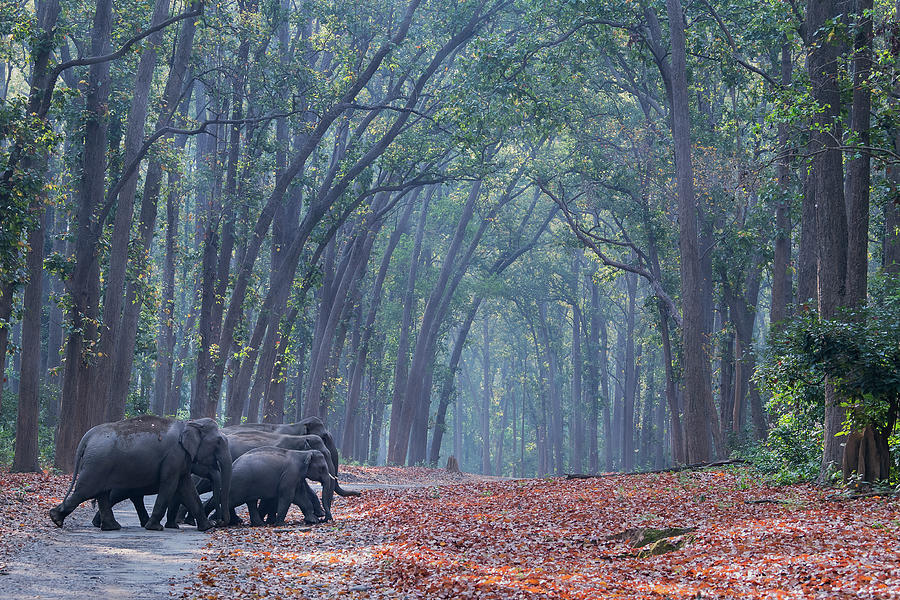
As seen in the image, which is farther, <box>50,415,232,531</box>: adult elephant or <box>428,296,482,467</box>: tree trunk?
<box>428,296,482,467</box>: tree trunk

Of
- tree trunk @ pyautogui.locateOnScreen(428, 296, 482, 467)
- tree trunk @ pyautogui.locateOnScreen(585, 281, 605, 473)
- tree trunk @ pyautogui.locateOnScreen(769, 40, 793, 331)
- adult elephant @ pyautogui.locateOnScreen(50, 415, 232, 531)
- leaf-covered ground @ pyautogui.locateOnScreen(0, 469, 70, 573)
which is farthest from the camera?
tree trunk @ pyautogui.locateOnScreen(585, 281, 605, 473)

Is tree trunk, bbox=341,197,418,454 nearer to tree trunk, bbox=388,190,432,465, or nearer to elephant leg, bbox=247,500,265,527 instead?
tree trunk, bbox=388,190,432,465

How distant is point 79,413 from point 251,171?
29.7ft

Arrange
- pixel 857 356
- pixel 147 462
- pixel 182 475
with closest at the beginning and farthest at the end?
pixel 147 462 → pixel 857 356 → pixel 182 475

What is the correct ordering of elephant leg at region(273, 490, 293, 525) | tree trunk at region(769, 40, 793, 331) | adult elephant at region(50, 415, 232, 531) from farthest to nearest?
tree trunk at region(769, 40, 793, 331), elephant leg at region(273, 490, 293, 525), adult elephant at region(50, 415, 232, 531)

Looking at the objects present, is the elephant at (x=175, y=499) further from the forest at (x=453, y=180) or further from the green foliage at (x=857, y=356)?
the green foliage at (x=857, y=356)

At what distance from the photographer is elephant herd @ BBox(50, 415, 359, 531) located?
12234 millimetres

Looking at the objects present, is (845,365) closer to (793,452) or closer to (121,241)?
(793,452)

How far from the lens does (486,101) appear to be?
23.0 meters

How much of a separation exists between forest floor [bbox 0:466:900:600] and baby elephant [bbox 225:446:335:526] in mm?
447

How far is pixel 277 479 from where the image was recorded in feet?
47.3

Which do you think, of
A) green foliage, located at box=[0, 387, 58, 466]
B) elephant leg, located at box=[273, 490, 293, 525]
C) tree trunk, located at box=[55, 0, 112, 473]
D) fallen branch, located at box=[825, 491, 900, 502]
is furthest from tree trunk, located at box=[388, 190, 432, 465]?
fallen branch, located at box=[825, 491, 900, 502]

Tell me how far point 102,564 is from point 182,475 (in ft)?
13.0

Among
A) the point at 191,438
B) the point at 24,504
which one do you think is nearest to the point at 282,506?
the point at 191,438
